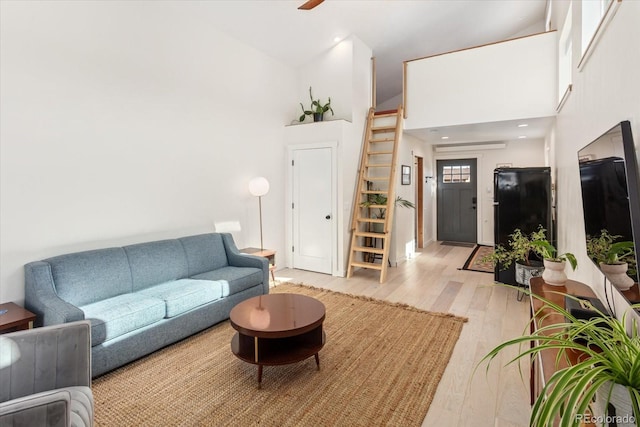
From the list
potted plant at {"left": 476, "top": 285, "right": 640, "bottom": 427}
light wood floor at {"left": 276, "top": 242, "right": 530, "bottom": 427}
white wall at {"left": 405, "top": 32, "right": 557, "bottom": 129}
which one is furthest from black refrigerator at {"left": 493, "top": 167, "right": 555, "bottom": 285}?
potted plant at {"left": 476, "top": 285, "right": 640, "bottom": 427}

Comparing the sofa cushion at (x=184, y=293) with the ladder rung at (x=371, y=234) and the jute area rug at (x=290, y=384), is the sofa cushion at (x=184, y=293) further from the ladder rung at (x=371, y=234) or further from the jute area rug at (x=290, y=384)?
the ladder rung at (x=371, y=234)

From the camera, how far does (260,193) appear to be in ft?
15.0

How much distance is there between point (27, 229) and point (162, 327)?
4.33ft

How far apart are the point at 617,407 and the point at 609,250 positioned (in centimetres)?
100

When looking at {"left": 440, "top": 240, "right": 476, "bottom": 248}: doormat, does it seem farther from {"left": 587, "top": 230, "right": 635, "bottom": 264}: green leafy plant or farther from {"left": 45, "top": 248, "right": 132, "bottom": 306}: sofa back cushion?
{"left": 45, "top": 248, "right": 132, "bottom": 306}: sofa back cushion

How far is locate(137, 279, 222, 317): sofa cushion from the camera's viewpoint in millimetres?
2863

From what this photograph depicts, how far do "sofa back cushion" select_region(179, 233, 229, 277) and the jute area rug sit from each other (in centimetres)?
82

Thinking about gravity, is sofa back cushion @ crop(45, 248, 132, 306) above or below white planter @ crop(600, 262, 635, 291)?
below

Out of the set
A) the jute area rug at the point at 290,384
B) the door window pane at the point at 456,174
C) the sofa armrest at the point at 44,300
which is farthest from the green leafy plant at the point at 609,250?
the door window pane at the point at 456,174

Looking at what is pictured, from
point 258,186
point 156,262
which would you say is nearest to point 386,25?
point 258,186

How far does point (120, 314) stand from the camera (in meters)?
2.52

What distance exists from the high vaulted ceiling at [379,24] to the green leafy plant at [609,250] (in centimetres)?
404

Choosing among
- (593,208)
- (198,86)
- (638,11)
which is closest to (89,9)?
(198,86)

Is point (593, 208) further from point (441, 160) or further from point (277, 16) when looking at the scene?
point (441, 160)
